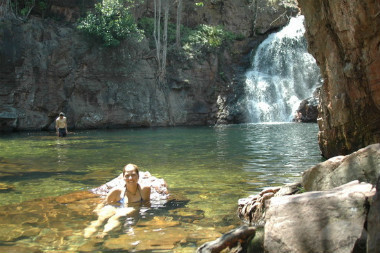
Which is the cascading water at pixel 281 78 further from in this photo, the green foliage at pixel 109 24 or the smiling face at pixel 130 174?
the smiling face at pixel 130 174

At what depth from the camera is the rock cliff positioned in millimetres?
25797

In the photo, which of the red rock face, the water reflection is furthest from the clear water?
the red rock face

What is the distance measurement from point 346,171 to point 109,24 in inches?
1024

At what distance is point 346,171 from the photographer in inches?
176

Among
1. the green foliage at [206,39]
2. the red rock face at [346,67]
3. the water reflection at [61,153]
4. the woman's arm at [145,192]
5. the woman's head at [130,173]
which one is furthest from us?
the green foliage at [206,39]

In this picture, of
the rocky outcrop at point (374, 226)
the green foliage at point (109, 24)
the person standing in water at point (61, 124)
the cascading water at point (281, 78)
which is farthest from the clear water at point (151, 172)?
the cascading water at point (281, 78)

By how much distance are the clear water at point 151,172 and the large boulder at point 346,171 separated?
123 centimetres

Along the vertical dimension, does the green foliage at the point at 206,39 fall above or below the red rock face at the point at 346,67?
above

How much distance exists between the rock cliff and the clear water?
35.8 ft

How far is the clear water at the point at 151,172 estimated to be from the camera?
16.3 ft

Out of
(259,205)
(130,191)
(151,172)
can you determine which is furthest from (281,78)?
(259,205)

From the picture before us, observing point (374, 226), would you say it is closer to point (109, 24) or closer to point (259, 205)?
point (259, 205)

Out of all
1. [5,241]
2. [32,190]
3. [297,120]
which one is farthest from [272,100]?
[5,241]

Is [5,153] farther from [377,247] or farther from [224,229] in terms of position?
[377,247]
